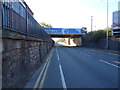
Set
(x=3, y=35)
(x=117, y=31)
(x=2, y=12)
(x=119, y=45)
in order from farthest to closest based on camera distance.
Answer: (x=117, y=31) → (x=119, y=45) → (x=2, y=12) → (x=3, y=35)

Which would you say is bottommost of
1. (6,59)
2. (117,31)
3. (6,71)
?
(6,71)

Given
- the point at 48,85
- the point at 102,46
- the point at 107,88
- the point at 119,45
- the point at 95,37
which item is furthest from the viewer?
the point at 95,37

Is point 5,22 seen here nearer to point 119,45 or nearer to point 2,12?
point 2,12

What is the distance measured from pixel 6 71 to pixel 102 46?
3541cm

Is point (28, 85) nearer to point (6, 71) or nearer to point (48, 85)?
point (48, 85)

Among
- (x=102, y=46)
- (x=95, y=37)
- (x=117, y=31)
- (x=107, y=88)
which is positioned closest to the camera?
(x=107, y=88)

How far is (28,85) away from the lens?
5.36 metres

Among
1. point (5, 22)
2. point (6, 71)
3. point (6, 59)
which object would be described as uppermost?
point (5, 22)

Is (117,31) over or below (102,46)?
over

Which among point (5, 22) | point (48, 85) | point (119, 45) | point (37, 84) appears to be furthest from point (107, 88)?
point (119, 45)

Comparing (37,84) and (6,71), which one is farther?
(37,84)

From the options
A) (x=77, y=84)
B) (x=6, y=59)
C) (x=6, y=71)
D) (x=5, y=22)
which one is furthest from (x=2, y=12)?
(x=77, y=84)

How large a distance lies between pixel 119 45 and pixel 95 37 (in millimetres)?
12566

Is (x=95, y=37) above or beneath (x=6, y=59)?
above
